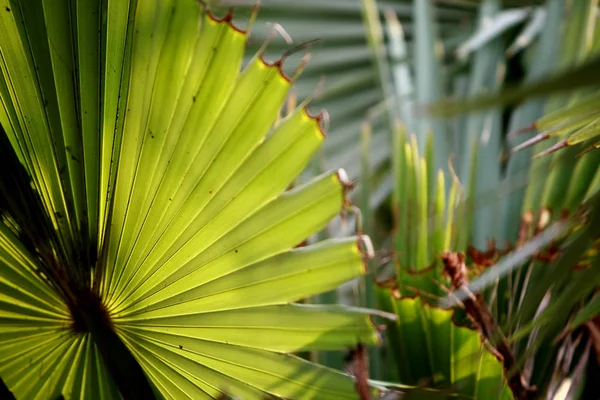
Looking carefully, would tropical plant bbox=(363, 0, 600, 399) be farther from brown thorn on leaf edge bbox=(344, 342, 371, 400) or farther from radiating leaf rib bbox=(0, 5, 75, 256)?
radiating leaf rib bbox=(0, 5, 75, 256)

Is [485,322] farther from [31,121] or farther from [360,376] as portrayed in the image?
[31,121]

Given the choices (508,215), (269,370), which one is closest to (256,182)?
(269,370)

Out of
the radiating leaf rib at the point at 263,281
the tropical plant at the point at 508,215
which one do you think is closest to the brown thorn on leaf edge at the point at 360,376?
the tropical plant at the point at 508,215

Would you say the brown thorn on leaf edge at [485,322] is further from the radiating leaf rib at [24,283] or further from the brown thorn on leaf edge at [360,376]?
the radiating leaf rib at [24,283]

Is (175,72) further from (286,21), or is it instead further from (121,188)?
(286,21)

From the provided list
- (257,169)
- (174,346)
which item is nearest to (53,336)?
(174,346)

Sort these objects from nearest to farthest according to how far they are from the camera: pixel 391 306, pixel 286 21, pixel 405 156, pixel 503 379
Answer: pixel 503 379
pixel 391 306
pixel 405 156
pixel 286 21

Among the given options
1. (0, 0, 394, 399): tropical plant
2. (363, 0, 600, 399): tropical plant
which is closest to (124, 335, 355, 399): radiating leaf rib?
(0, 0, 394, 399): tropical plant
